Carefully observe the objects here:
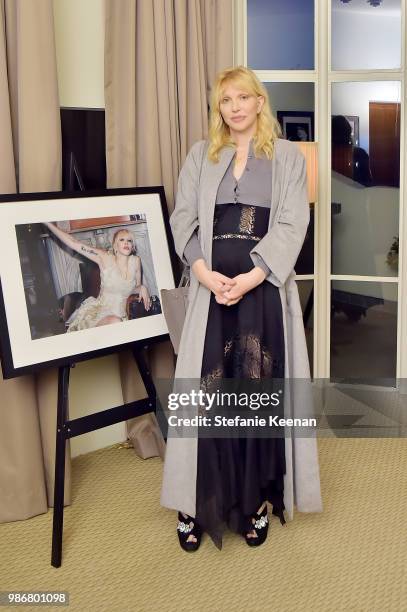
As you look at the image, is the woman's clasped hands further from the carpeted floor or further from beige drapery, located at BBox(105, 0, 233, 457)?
the carpeted floor

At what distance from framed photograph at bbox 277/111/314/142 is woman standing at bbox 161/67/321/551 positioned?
0.99 m

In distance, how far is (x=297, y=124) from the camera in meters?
3.36

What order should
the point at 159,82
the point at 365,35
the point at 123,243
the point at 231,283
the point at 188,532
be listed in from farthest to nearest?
the point at 365,35
the point at 159,82
the point at 123,243
the point at 188,532
the point at 231,283

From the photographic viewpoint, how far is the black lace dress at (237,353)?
7.65 ft

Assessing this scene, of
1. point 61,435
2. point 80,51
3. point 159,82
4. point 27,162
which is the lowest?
point 61,435

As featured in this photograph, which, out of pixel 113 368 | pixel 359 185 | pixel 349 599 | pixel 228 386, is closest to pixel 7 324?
pixel 228 386

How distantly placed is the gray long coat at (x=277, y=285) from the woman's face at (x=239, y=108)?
0.09m

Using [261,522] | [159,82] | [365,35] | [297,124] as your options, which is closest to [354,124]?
[297,124]

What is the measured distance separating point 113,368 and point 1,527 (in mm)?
841

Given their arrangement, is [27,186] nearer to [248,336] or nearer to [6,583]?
[248,336]

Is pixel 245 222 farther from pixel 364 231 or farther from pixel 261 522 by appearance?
pixel 364 231

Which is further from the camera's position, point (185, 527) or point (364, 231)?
point (364, 231)

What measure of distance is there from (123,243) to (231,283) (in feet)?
1.57

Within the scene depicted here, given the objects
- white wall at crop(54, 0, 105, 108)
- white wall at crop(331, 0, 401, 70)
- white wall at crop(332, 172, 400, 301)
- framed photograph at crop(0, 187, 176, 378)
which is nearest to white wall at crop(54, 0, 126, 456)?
white wall at crop(54, 0, 105, 108)
